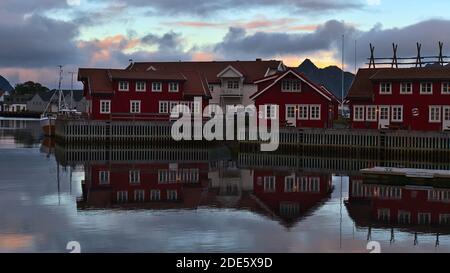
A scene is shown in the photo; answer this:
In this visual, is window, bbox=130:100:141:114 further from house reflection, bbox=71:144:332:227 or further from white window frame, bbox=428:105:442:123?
white window frame, bbox=428:105:442:123

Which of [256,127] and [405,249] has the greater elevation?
[256,127]

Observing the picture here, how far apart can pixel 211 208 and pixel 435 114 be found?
29123mm

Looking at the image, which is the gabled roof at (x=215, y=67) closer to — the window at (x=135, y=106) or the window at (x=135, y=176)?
the window at (x=135, y=106)

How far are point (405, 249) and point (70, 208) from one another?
1337 cm

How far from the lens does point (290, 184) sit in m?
34.9

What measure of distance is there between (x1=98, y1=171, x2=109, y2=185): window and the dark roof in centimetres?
2238

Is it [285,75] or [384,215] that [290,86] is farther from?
[384,215]

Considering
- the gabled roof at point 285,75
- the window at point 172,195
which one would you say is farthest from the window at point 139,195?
the gabled roof at point 285,75

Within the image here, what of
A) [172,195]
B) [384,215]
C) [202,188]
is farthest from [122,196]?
[384,215]

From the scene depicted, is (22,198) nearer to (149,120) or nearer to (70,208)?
(70,208)

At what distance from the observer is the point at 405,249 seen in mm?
19547

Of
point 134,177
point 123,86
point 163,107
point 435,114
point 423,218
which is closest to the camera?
point 423,218

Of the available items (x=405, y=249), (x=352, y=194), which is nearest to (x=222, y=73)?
(x=352, y=194)

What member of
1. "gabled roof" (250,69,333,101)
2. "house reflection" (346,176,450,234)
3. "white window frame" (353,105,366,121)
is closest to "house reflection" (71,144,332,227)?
"house reflection" (346,176,450,234)
